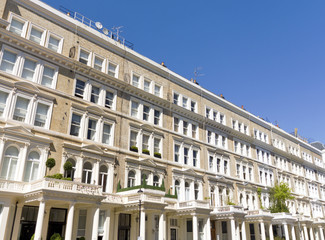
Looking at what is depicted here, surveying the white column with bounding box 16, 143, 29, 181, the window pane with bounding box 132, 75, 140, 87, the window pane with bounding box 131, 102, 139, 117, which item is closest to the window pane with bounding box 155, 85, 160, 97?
the window pane with bounding box 132, 75, 140, 87

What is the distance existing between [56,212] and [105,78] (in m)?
12.2

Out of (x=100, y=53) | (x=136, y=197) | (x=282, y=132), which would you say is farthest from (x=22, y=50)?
(x=282, y=132)

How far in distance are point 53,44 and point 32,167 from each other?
34.1ft

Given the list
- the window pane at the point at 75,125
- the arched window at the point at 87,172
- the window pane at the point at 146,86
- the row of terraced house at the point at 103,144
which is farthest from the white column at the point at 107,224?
the window pane at the point at 146,86

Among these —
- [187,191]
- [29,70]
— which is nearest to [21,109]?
[29,70]

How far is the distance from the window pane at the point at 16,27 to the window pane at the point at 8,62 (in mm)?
1835

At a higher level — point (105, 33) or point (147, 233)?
point (105, 33)

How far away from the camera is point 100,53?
27703mm

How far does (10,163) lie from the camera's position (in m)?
20.0

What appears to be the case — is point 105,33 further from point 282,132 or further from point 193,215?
point 282,132

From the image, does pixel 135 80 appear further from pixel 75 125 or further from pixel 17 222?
pixel 17 222

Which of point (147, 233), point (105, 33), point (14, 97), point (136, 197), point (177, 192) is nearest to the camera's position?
point (14, 97)

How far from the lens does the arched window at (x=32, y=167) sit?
67.3 feet

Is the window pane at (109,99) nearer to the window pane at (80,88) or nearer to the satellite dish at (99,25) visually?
the window pane at (80,88)
